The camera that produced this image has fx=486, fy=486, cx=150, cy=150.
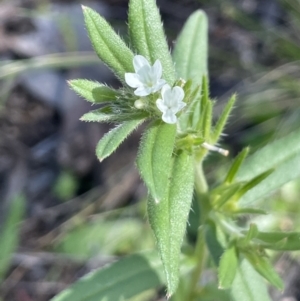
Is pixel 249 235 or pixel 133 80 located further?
pixel 249 235

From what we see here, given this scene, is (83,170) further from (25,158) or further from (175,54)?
(175,54)

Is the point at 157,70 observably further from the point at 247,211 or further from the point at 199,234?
the point at 199,234

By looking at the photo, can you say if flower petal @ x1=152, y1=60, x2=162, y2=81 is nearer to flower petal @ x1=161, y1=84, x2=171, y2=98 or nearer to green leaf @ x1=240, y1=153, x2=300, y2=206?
flower petal @ x1=161, y1=84, x2=171, y2=98

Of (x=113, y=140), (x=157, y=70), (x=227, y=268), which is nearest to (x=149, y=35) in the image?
(x=157, y=70)

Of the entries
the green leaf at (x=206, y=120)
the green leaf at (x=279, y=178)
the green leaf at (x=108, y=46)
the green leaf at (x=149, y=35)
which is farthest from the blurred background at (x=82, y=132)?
→ the green leaf at (x=108, y=46)

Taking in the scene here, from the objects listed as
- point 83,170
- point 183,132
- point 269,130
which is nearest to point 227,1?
point 269,130
